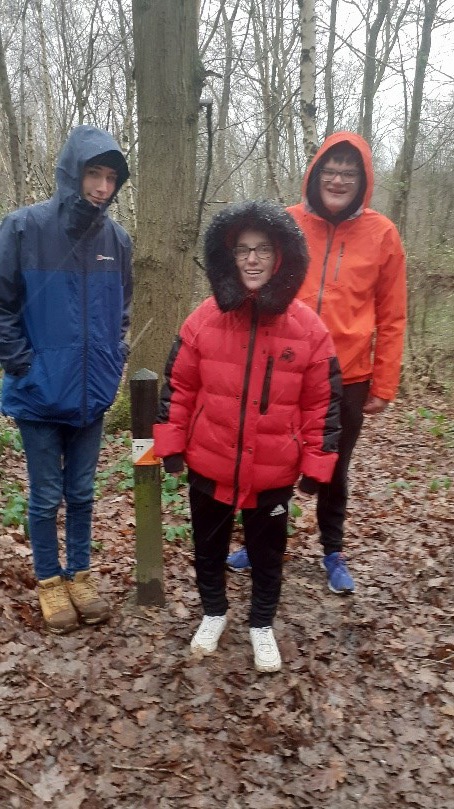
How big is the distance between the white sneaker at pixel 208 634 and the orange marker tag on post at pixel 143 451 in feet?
2.93

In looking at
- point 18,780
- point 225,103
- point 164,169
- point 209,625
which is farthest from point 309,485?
point 225,103

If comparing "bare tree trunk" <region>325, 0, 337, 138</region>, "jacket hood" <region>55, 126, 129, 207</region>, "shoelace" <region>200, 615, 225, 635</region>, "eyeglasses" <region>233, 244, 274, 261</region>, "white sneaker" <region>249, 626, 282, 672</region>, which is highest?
"bare tree trunk" <region>325, 0, 337, 138</region>

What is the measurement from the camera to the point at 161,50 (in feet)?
15.5

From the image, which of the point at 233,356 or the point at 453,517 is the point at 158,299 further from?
the point at 453,517

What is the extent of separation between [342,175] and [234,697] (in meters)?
2.70

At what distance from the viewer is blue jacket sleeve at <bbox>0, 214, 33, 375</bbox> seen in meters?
2.62

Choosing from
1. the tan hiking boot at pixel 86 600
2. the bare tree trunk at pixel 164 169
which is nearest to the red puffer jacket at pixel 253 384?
the tan hiking boot at pixel 86 600

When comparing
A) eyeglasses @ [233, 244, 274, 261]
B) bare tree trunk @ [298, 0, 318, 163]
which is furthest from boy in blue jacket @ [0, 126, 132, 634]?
bare tree trunk @ [298, 0, 318, 163]

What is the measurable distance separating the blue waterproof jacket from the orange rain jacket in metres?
1.08

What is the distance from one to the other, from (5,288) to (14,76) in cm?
1988

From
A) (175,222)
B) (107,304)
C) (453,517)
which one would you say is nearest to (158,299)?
(175,222)

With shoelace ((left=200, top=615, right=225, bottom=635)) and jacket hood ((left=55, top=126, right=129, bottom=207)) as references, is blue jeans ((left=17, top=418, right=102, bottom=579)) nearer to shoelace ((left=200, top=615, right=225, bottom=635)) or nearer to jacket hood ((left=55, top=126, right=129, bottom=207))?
shoelace ((left=200, top=615, right=225, bottom=635))

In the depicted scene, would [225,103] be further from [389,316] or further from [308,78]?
[389,316]

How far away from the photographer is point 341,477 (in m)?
3.51
